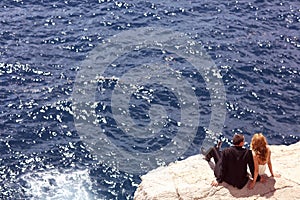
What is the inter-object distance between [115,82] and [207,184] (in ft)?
95.4

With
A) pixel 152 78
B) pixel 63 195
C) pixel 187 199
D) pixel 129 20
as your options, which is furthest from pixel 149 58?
pixel 187 199

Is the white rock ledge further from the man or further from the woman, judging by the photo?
the woman

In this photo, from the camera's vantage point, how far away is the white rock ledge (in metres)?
21.8

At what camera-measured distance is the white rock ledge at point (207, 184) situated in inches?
860

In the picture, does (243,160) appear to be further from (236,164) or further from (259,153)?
(259,153)

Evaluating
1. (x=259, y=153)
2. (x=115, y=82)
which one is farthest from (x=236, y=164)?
(x=115, y=82)

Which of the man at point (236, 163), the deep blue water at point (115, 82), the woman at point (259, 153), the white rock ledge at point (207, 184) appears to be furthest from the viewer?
the deep blue water at point (115, 82)

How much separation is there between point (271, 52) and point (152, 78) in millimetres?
14958

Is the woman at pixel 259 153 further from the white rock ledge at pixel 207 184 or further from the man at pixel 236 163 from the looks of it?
the white rock ledge at pixel 207 184

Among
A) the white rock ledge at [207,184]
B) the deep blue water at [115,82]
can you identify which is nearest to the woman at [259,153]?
the white rock ledge at [207,184]

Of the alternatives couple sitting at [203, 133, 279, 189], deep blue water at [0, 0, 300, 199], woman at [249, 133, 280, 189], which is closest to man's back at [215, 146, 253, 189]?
couple sitting at [203, 133, 279, 189]

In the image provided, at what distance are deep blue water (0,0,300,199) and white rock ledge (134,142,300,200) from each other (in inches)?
551

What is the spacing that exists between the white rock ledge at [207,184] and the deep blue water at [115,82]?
45.9 ft

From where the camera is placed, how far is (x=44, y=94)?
49156 millimetres
